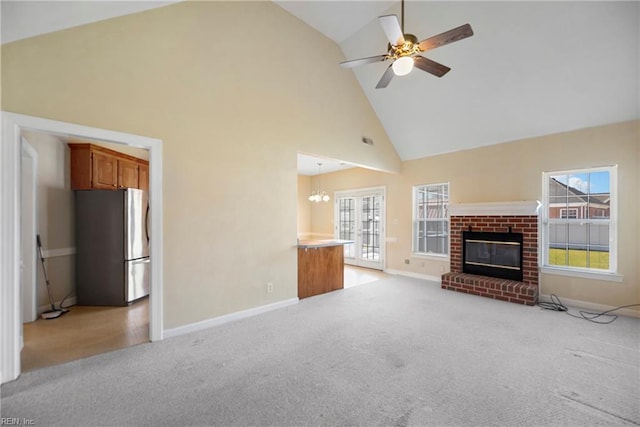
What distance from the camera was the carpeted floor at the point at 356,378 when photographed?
1793 mm

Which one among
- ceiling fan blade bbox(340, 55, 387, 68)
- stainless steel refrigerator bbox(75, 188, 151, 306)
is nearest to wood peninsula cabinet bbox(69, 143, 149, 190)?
stainless steel refrigerator bbox(75, 188, 151, 306)

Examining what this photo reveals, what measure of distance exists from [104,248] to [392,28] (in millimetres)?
4774

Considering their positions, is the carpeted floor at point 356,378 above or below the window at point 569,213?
below

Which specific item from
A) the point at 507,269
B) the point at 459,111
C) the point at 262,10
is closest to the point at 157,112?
the point at 262,10

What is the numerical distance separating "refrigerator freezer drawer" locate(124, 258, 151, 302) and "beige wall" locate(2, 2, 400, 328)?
4.67 ft

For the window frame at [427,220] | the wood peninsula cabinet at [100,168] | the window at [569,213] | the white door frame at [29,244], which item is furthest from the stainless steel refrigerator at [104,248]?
the window at [569,213]

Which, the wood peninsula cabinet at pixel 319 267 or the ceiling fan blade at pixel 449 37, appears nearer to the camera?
the ceiling fan blade at pixel 449 37

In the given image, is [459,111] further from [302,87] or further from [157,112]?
[157,112]

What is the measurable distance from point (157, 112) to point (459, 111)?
4.69 metres

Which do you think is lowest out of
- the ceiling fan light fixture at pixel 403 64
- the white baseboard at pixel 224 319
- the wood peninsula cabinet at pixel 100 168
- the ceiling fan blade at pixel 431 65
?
the white baseboard at pixel 224 319

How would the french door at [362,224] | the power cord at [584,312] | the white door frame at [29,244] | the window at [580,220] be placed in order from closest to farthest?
1. the white door frame at [29,244]
2. the power cord at [584,312]
3. the window at [580,220]
4. the french door at [362,224]

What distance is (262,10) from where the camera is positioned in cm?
366

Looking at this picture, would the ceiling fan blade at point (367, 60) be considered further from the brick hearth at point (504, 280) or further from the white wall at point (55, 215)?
the white wall at point (55, 215)

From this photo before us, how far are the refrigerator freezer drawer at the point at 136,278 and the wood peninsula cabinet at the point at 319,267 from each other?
232cm
